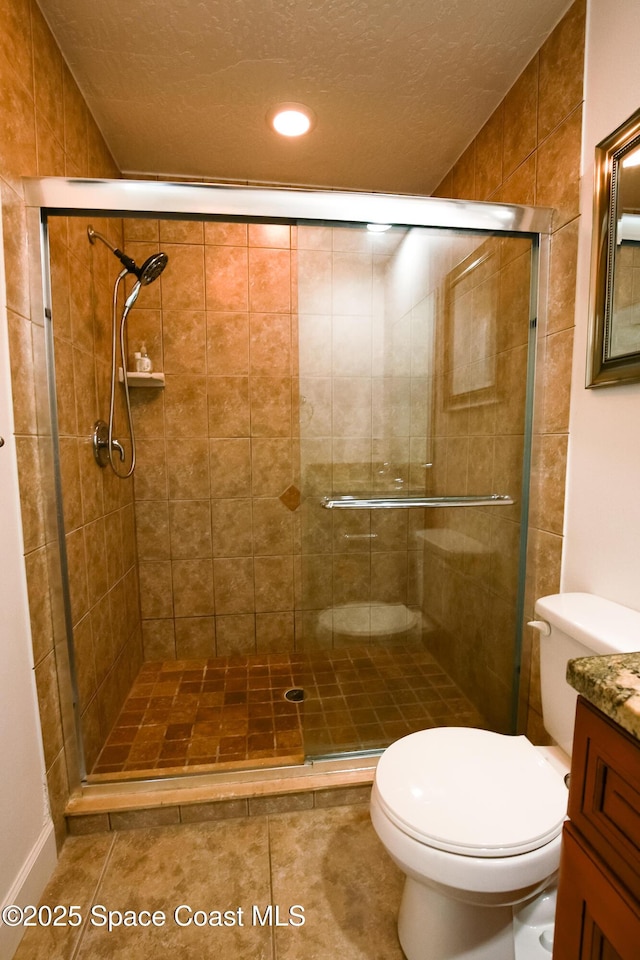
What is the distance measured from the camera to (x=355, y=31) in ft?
4.25

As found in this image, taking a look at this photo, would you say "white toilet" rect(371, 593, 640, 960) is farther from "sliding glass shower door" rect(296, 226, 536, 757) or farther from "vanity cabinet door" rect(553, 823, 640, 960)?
"sliding glass shower door" rect(296, 226, 536, 757)

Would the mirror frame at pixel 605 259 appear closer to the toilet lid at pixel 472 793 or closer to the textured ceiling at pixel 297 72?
the textured ceiling at pixel 297 72

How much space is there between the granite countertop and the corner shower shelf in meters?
2.03

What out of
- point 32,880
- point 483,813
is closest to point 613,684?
point 483,813

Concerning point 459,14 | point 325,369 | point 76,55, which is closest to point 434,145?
point 459,14

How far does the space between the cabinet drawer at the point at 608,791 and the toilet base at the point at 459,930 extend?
589mm

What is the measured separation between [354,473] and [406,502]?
22cm

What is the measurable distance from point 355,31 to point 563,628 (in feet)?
5.96

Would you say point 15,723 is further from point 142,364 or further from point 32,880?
point 142,364

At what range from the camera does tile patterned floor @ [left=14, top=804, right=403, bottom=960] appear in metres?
1.03

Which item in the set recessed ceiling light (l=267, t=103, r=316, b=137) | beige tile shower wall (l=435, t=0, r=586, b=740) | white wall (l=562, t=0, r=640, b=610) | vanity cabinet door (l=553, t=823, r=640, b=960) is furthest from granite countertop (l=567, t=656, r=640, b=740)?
recessed ceiling light (l=267, t=103, r=316, b=137)

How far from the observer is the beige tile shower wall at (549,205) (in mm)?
1277

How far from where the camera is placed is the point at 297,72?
4.74 feet

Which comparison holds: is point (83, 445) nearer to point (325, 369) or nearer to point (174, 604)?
point (325, 369)
